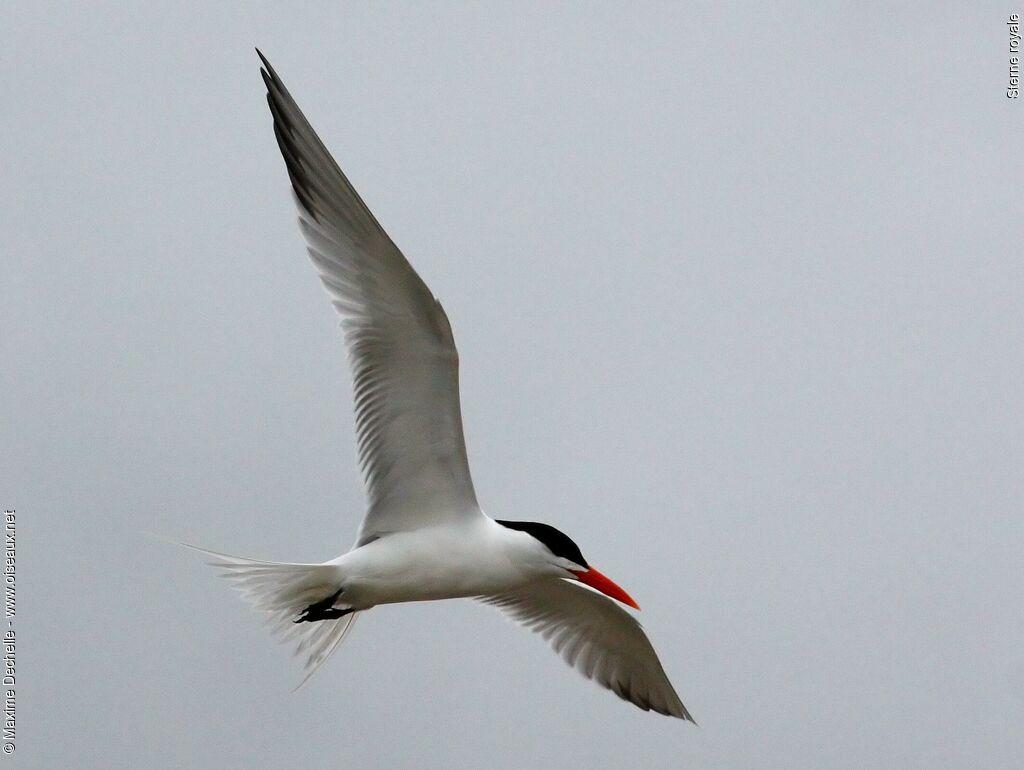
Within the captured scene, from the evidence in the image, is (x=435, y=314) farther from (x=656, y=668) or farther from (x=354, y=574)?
(x=656, y=668)

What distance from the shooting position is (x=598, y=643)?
8.75 meters

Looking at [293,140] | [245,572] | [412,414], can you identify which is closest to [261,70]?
[293,140]

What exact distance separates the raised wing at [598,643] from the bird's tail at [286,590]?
156cm

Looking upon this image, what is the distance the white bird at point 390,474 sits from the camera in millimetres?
6469

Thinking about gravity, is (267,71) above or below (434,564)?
above

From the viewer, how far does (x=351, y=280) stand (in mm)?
6637

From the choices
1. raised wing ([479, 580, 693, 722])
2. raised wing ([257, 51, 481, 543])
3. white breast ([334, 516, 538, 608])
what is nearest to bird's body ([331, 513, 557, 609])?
white breast ([334, 516, 538, 608])

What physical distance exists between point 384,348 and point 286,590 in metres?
1.35

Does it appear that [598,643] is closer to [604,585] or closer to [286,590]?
[604,585]

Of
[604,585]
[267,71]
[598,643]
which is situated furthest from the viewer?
[598,643]

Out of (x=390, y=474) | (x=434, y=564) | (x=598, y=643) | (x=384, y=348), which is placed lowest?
→ (x=598, y=643)

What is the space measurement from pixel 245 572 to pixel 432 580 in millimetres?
938

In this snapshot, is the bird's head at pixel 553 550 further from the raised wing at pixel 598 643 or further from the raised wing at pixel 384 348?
the raised wing at pixel 598 643

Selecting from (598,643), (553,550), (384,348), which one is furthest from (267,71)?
(598,643)
